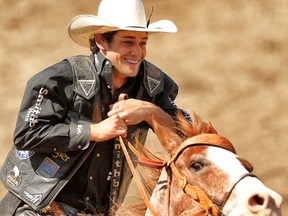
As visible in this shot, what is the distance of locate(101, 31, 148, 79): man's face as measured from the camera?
4273 mm

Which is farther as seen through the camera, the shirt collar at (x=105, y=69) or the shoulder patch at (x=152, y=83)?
the shoulder patch at (x=152, y=83)

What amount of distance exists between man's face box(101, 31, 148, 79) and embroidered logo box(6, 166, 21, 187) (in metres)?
0.73

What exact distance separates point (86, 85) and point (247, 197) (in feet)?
4.15

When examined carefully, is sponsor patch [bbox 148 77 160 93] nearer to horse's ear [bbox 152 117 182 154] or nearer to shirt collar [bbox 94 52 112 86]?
shirt collar [bbox 94 52 112 86]

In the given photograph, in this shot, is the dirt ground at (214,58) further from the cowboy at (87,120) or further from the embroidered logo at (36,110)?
the embroidered logo at (36,110)

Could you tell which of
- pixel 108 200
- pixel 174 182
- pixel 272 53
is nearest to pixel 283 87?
pixel 272 53

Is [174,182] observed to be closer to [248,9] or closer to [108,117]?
[108,117]

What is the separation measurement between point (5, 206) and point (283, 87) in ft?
17.8

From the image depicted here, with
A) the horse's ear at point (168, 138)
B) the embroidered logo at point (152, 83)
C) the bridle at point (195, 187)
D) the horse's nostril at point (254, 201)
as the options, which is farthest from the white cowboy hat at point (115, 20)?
the horse's nostril at point (254, 201)

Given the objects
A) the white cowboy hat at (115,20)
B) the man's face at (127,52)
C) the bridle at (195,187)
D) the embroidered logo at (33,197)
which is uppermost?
the white cowboy hat at (115,20)

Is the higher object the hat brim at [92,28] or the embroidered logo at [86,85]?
the hat brim at [92,28]

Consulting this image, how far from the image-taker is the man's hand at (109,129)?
402 cm

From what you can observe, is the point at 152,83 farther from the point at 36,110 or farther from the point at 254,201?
the point at 254,201

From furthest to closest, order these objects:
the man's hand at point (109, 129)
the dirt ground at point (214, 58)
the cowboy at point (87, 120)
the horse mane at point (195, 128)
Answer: the dirt ground at point (214, 58) < the cowboy at point (87, 120) < the man's hand at point (109, 129) < the horse mane at point (195, 128)
